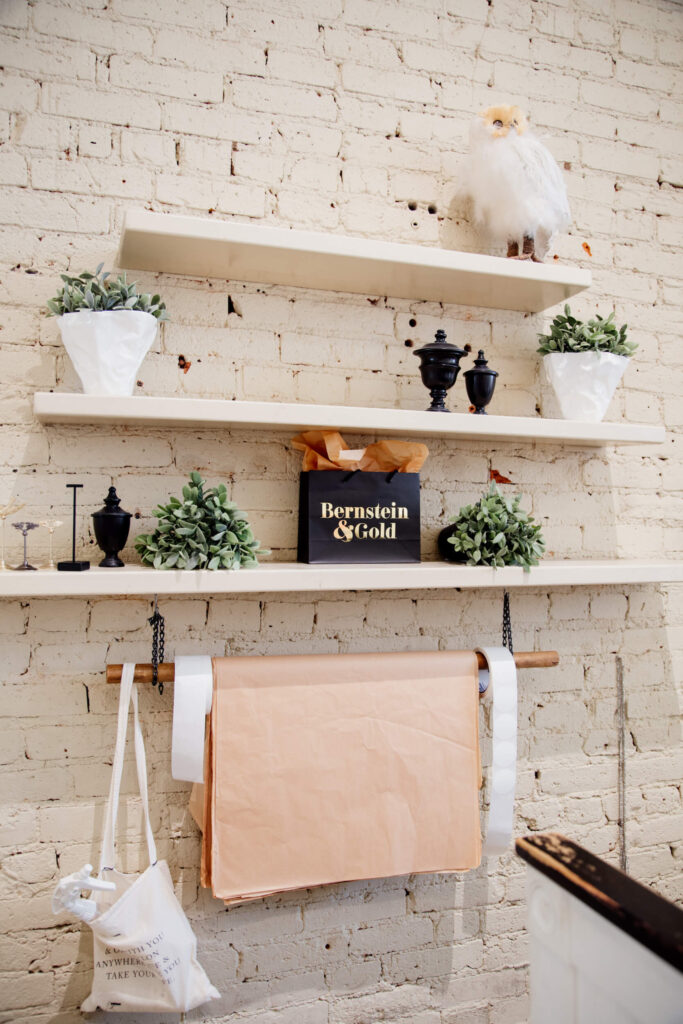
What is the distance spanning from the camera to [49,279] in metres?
1.36

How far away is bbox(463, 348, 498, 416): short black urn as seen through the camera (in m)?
1.46

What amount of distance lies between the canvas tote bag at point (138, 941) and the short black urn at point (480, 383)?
86 cm

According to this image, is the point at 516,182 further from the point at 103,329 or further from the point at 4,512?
the point at 4,512

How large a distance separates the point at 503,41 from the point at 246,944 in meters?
2.08

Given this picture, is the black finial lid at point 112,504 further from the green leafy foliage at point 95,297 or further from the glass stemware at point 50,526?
the green leafy foliage at point 95,297

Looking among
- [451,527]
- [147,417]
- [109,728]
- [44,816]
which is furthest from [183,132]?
[44,816]

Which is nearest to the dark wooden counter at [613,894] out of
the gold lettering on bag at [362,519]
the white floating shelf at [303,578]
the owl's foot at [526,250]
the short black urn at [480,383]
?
the white floating shelf at [303,578]

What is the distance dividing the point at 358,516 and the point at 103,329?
57 centimetres

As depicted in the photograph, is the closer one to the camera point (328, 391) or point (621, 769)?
point (328, 391)

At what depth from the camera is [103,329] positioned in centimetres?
121

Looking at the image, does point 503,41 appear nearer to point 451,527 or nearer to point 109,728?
point 451,527

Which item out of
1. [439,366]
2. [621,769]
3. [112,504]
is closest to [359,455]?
[439,366]

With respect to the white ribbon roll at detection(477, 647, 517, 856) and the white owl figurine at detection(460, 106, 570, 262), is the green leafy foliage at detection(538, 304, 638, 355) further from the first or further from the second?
the white ribbon roll at detection(477, 647, 517, 856)

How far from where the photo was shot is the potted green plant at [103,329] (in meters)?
1.22
